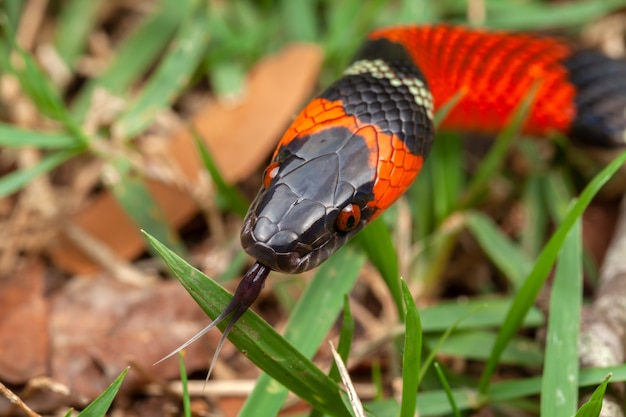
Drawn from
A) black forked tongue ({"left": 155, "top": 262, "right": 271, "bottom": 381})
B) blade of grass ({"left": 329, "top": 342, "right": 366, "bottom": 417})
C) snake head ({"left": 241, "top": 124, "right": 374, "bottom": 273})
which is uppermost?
snake head ({"left": 241, "top": 124, "right": 374, "bottom": 273})

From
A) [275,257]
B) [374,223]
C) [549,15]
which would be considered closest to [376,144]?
[374,223]

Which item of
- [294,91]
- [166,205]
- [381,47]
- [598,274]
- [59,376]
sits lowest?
[598,274]

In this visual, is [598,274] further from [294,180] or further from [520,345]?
[294,180]

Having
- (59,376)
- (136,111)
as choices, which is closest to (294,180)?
(59,376)

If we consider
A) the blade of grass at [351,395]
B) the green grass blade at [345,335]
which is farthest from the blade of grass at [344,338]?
the blade of grass at [351,395]

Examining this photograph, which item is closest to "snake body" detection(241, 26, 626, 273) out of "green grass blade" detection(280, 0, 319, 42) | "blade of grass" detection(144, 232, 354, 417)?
"blade of grass" detection(144, 232, 354, 417)

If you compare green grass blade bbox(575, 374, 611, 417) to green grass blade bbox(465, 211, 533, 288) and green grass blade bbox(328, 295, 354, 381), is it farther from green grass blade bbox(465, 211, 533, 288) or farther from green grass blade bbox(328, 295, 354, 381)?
green grass blade bbox(465, 211, 533, 288)

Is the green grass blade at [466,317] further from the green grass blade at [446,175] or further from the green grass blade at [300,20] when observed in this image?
the green grass blade at [300,20]
